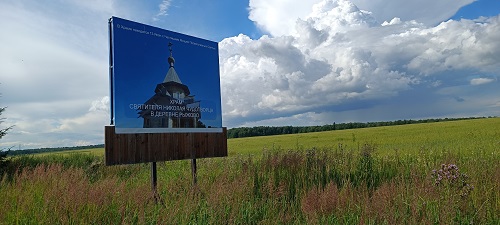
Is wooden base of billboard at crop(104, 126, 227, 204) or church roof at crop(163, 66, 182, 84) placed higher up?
church roof at crop(163, 66, 182, 84)

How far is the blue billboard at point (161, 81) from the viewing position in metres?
6.99

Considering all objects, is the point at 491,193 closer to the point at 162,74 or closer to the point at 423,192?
the point at 423,192

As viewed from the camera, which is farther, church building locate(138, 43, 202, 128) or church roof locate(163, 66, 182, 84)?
church roof locate(163, 66, 182, 84)

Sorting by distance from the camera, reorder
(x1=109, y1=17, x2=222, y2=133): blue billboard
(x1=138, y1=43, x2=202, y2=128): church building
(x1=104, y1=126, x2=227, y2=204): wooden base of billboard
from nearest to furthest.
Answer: (x1=104, y1=126, x2=227, y2=204): wooden base of billboard, (x1=109, y1=17, x2=222, y2=133): blue billboard, (x1=138, y1=43, x2=202, y2=128): church building

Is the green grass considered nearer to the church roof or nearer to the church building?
the church building

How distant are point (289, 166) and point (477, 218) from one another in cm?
464

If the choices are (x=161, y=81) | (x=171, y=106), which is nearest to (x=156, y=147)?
(x=171, y=106)

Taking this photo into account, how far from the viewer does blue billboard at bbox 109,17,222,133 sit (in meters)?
6.99

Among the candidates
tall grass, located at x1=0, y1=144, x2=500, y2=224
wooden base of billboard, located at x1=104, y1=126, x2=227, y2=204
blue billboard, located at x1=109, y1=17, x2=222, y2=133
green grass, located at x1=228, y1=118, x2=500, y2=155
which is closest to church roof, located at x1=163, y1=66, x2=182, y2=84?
blue billboard, located at x1=109, y1=17, x2=222, y2=133

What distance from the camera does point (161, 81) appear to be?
7621 millimetres

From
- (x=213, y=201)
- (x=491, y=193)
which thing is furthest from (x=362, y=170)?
(x=213, y=201)

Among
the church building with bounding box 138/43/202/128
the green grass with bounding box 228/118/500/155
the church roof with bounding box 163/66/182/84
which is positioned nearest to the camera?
the church building with bounding box 138/43/202/128

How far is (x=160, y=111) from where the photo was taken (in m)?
7.52

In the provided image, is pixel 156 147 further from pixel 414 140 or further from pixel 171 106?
pixel 414 140
